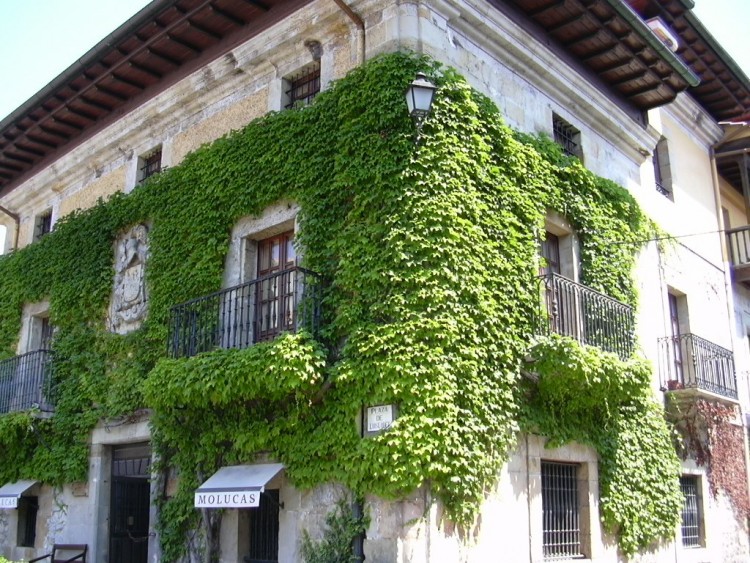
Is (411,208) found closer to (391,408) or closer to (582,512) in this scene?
(391,408)

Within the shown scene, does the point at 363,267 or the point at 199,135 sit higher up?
the point at 199,135

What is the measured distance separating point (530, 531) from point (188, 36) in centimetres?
853

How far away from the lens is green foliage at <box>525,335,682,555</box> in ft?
33.3

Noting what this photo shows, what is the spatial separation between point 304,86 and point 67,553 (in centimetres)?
765

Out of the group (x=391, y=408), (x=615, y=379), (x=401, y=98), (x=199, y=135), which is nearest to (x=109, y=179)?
(x=199, y=135)

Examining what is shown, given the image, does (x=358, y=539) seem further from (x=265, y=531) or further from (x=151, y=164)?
(x=151, y=164)

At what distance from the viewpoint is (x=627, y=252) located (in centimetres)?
1321

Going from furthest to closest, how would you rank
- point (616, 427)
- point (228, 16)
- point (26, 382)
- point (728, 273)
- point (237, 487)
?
1. point (728, 273)
2. point (26, 382)
3. point (228, 16)
4. point (616, 427)
5. point (237, 487)

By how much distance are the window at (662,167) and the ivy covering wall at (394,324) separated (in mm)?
2842

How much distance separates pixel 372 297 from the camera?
9.59 m

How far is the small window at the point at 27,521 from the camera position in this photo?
1431cm

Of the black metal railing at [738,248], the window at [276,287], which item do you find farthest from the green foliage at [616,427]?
the black metal railing at [738,248]

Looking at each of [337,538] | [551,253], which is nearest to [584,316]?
[551,253]

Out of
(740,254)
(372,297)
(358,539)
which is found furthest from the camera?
(740,254)
